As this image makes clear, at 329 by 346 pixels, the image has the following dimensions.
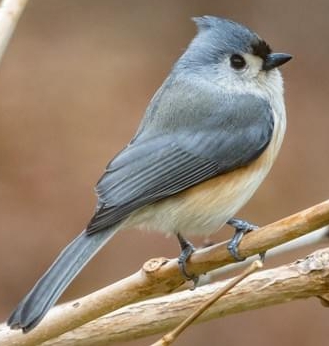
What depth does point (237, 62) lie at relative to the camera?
4.11m

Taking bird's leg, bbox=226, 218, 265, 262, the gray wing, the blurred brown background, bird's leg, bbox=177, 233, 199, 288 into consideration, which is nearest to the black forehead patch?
the gray wing

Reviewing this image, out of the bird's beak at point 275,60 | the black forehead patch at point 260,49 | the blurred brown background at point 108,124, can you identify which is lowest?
the blurred brown background at point 108,124

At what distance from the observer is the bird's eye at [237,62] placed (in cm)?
409

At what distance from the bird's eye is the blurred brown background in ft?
7.66

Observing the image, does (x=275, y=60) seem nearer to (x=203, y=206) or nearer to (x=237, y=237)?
(x=203, y=206)

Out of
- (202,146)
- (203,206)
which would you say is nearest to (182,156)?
(202,146)

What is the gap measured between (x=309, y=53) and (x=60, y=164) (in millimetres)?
2038

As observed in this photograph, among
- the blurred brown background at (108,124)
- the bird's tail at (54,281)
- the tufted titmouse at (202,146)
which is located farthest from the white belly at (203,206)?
the blurred brown background at (108,124)

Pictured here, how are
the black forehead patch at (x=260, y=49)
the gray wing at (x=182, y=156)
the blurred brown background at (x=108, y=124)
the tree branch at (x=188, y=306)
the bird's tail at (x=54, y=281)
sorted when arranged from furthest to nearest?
the blurred brown background at (x=108, y=124)
the black forehead patch at (x=260, y=49)
the gray wing at (x=182, y=156)
the tree branch at (x=188, y=306)
the bird's tail at (x=54, y=281)

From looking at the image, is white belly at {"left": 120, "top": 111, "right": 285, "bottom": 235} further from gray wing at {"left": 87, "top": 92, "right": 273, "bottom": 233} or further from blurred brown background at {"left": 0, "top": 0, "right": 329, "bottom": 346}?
blurred brown background at {"left": 0, "top": 0, "right": 329, "bottom": 346}

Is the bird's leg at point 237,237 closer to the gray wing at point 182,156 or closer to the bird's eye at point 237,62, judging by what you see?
the gray wing at point 182,156

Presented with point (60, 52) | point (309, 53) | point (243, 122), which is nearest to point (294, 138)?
point (309, 53)

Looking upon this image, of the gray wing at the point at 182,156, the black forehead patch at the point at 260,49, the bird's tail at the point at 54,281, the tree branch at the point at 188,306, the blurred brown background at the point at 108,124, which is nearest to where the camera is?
the bird's tail at the point at 54,281

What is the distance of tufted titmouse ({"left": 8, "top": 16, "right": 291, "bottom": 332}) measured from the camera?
3773 mm
